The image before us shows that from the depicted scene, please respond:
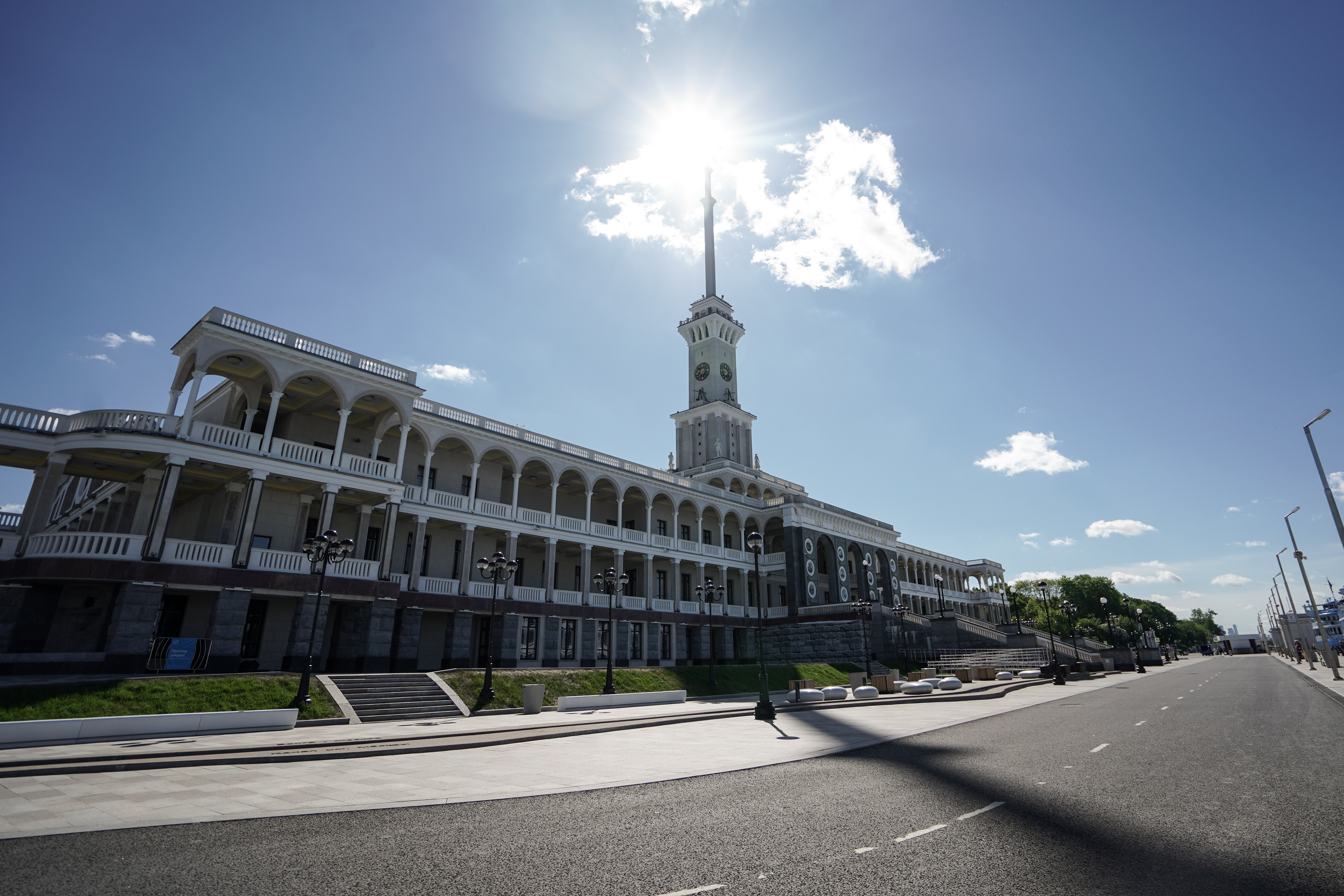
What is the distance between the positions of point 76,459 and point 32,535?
4.54m

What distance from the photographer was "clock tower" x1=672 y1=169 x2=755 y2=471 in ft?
216

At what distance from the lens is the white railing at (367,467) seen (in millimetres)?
29141

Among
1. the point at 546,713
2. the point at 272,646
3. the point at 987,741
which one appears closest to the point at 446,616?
the point at 272,646

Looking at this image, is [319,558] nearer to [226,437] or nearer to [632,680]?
[226,437]

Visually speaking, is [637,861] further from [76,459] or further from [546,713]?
[76,459]

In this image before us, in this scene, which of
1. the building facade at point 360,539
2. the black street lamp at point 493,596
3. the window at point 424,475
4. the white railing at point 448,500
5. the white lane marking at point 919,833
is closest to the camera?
the white lane marking at point 919,833

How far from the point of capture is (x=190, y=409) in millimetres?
24859

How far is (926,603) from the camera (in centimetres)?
8012

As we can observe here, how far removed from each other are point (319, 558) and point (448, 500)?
12.6 metres

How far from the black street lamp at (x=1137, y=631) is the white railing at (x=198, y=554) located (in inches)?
2507

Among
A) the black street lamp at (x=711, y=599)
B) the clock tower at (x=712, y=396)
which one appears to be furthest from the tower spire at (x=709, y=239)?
the black street lamp at (x=711, y=599)

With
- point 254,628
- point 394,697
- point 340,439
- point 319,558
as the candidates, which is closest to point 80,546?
point 254,628

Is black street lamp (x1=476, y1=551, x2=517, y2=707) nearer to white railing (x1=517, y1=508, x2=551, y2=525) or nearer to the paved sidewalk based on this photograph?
white railing (x1=517, y1=508, x2=551, y2=525)

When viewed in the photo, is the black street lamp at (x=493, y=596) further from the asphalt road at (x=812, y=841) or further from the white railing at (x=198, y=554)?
the asphalt road at (x=812, y=841)
